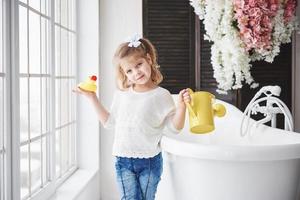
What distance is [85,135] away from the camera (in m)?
3.27

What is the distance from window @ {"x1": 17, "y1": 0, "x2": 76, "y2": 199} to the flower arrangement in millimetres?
1036

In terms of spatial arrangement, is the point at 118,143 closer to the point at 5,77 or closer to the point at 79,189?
the point at 5,77

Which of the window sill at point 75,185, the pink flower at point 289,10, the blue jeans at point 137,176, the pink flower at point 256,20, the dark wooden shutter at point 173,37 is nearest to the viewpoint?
the blue jeans at point 137,176

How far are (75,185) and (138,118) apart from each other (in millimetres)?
1115

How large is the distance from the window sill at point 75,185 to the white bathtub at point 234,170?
2.26 ft

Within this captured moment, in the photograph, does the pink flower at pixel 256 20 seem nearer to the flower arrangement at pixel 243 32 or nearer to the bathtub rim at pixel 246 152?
the flower arrangement at pixel 243 32

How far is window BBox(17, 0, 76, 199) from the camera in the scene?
6.98ft

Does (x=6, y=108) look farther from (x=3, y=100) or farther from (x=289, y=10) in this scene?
(x=289, y=10)

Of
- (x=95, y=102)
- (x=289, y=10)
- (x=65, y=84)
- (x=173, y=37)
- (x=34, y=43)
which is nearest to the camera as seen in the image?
(x=95, y=102)

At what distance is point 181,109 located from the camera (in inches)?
69.7

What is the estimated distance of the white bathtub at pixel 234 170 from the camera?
184cm

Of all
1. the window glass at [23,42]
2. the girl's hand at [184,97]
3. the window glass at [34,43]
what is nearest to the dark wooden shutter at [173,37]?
the window glass at [34,43]

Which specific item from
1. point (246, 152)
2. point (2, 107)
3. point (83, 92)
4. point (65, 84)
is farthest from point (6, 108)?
point (65, 84)

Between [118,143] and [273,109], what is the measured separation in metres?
1.03
